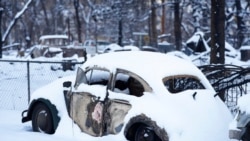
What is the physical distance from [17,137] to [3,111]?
386 cm

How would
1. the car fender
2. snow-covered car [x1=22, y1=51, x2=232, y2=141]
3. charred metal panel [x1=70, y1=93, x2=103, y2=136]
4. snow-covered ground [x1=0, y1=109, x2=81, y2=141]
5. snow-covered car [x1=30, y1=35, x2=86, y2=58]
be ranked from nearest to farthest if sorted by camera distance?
snow-covered car [x1=22, y1=51, x2=232, y2=141], charred metal panel [x1=70, y1=93, x2=103, y2=136], snow-covered ground [x1=0, y1=109, x2=81, y2=141], the car fender, snow-covered car [x1=30, y1=35, x2=86, y2=58]

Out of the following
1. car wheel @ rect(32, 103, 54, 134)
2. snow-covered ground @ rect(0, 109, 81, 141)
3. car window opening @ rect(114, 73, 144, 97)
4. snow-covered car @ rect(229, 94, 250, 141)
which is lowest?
snow-covered ground @ rect(0, 109, 81, 141)

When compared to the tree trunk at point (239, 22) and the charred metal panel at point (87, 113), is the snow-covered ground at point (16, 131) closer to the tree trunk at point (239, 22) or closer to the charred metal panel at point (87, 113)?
the charred metal panel at point (87, 113)

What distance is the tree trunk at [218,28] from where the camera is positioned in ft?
→ 41.5

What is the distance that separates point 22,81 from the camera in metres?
16.1

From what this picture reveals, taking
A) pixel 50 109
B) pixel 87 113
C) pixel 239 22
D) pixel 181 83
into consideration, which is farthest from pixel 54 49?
pixel 181 83

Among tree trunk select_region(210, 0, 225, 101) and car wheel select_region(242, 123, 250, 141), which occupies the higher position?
tree trunk select_region(210, 0, 225, 101)

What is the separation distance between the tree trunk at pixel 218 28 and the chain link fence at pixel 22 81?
3794 mm

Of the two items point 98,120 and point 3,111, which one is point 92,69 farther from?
point 3,111

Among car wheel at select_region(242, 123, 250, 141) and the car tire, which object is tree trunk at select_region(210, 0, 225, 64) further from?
car wheel at select_region(242, 123, 250, 141)

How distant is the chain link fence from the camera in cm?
1220

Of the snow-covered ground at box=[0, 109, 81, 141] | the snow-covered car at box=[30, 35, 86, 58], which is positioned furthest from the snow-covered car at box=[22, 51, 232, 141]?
the snow-covered car at box=[30, 35, 86, 58]

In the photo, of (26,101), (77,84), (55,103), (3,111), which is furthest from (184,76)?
(26,101)

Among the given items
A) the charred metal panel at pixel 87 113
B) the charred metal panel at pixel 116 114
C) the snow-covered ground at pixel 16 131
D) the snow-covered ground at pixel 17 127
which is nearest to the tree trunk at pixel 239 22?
the snow-covered ground at pixel 17 127
